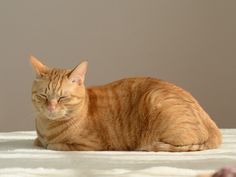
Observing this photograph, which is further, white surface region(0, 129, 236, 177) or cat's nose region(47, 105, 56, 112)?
cat's nose region(47, 105, 56, 112)

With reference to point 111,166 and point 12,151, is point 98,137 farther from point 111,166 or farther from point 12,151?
point 111,166

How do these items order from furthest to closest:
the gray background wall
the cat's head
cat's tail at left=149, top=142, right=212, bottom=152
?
the gray background wall < the cat's head < cat's tail at left=149, top=142, right=212, bottom=152

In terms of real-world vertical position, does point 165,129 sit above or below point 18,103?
above

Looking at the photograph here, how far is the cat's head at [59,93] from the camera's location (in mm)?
1922

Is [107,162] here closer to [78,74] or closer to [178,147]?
[178,147]

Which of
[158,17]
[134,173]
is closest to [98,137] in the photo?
[134,173]

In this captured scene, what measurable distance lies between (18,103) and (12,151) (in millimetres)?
1295

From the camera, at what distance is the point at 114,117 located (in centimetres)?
202

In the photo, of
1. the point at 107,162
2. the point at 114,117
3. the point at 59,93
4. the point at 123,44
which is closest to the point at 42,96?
the point at 59,93

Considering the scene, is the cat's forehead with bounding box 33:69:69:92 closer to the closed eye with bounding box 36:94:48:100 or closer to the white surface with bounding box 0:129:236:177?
the closed eye with bounding box 36:94:48:100

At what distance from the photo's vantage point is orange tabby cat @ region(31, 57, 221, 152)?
188cm

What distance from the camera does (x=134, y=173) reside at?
1340 mm

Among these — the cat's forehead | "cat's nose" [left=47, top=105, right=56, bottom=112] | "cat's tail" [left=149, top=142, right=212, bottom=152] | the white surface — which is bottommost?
"cat's tail" [left=149, top=142, right=212, bottom=152]

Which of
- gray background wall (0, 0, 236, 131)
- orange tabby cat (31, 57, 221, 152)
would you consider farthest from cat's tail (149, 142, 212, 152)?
gray background wall (0, 0, 236, 131)
